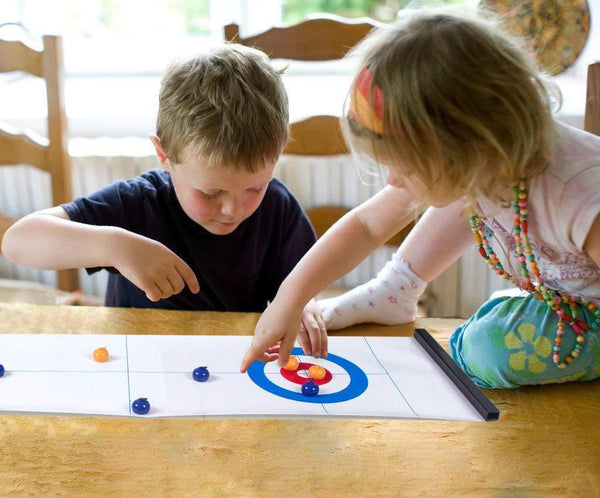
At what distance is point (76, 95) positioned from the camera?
2.12m

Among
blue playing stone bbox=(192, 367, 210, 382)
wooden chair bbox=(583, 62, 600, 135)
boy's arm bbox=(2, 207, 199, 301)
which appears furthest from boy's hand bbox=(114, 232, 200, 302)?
wooden chair bbox=(583, 62, 600, 135)

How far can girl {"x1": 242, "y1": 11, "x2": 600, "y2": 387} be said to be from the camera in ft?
2.00

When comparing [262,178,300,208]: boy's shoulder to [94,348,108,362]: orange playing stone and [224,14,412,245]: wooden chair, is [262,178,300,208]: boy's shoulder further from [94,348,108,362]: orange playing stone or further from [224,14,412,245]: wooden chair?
[94,348,108,362]: orange playing stone

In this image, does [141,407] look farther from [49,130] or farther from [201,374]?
[49,130]

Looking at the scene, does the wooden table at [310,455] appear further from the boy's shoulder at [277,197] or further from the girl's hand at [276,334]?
the boy's shoulder at [277,197]

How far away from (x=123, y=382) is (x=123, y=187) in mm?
418

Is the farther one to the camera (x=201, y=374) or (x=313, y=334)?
(x=313, y=334)

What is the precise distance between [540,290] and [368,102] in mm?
305

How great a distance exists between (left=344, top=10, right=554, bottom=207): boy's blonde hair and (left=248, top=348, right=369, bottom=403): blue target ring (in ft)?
0.78

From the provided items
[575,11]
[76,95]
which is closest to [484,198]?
[575,11]

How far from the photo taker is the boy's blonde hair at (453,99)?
1.98 feet

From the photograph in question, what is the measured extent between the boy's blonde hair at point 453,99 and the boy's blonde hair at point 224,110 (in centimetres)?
26

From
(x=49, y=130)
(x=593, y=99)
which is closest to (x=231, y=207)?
(x=593, y=99)

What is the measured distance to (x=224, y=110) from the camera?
2.91ft
